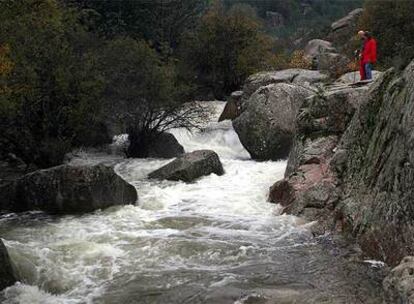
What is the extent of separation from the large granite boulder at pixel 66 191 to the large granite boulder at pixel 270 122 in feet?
20.8

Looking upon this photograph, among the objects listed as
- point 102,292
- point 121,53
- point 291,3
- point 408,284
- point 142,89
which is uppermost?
point 291,3

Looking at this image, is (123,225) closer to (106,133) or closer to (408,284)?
(408,284)

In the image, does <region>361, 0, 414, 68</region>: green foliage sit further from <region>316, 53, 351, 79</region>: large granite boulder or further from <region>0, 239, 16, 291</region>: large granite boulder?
<region>0, 239, 16, 291</region>: large granite boulder

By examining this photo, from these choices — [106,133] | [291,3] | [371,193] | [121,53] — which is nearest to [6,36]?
[121,53]

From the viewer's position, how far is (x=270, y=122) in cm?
1744

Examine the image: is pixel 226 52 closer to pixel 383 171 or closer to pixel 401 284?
pixel 383 171

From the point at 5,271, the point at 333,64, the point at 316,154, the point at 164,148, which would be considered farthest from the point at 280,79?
the point at 5,271

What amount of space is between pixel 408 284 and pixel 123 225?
5.90 m

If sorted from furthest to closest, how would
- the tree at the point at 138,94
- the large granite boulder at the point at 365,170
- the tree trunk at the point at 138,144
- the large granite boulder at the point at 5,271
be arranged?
1. the tree trunk at the point at 138,144
2. the tree at the point at 138,94
3. the large granite boulder at the point at 365,170
4. the large granite boulder at the point at 5,271

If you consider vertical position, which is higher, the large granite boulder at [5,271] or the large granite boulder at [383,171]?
the large granite boulder at [383,171]

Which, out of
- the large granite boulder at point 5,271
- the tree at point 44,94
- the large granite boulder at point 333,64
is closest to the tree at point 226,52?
the large granite boulder at point 333,64

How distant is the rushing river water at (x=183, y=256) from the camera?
25.3 ft

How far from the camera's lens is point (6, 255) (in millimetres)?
8039

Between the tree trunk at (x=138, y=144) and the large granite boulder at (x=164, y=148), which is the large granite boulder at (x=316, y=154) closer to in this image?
the large granite boulder at (x=164, y=148)
